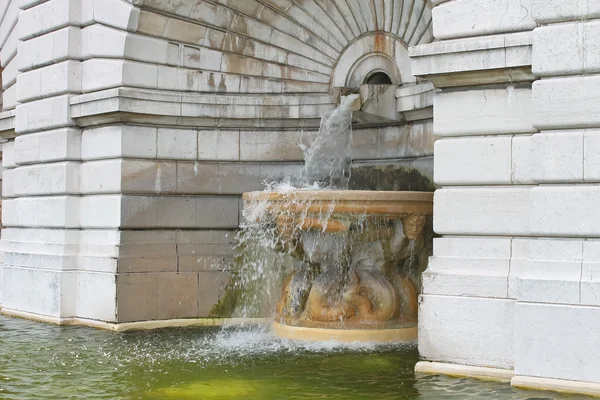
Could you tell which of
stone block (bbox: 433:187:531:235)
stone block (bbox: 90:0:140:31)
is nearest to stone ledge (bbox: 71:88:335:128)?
stone block (bbox: 90:0:140:31)

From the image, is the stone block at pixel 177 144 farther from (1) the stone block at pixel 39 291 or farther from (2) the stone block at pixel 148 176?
(1) the stone block at pixel 39 291

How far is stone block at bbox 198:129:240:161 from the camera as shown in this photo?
12.7 meters

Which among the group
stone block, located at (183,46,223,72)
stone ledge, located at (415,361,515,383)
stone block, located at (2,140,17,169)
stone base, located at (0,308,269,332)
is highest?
stone block, located at (183,46,223,72)

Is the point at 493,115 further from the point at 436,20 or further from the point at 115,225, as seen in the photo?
the point at 115,225

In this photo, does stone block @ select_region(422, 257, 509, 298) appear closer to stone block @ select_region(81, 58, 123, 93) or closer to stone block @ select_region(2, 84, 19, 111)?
stone block @ select_region(81, 58, 123, 93)

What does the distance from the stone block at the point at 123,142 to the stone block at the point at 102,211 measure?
Answer: 1.93 feet

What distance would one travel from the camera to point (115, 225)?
39.4 feet

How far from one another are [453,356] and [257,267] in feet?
16.2

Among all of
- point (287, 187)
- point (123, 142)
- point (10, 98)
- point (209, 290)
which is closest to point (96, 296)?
point (209, 290)

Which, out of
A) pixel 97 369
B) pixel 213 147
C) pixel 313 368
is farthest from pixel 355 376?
pixel 213 147

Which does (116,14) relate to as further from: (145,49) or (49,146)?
(49,146)

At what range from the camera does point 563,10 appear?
755 cm

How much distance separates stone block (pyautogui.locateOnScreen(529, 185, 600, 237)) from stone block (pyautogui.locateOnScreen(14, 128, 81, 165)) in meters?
7.31

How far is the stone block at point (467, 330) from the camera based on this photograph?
7914mm
